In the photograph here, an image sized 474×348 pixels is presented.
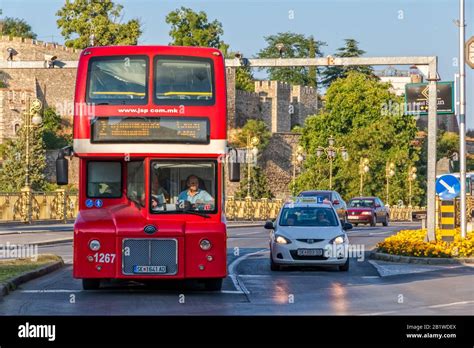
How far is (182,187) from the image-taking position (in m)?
20.4

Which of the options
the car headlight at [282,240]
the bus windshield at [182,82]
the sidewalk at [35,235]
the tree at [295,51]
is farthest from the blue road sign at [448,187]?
the tree at [295,51]

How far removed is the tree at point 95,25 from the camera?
11906 cm

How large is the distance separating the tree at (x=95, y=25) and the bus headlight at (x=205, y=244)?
3928 inches

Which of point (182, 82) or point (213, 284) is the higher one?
point (182, 82)

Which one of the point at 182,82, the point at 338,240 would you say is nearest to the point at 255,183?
the point at 338,240

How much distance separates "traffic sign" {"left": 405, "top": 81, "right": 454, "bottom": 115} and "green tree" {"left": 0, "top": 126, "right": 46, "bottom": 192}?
179ft

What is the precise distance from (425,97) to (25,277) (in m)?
12.3

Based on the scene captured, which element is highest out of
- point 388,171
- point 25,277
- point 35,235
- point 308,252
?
point 388,171

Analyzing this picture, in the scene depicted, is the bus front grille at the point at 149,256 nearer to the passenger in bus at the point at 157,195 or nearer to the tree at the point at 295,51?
the passenger in bus at the point at 157,195

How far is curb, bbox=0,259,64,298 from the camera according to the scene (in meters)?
19.5

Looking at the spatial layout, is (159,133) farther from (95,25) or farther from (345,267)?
(95,25)

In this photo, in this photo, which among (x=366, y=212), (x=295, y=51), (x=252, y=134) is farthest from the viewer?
(x=295, y=51)
